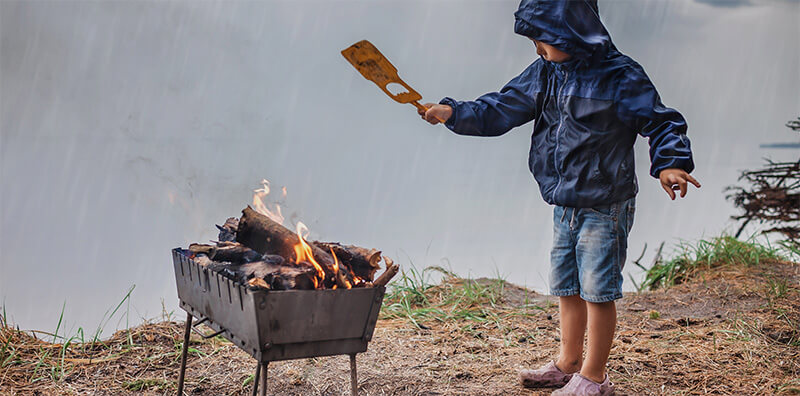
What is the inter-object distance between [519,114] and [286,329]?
1.39 meters

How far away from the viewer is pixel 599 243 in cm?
244

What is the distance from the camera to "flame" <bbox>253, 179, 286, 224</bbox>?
2.50m

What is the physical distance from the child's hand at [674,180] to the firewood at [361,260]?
3.39 feet

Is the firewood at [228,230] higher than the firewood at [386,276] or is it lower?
higher

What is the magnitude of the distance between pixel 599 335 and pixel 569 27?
1190 mm

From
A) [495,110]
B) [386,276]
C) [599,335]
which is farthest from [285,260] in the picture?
[599,335]

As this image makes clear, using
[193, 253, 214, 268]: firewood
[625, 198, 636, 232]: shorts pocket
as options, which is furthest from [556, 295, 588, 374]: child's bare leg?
[193, 253, 214, 268]: firewood

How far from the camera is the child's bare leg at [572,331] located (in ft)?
8.70

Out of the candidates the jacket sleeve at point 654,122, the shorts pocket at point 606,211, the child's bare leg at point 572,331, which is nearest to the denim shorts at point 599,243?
the shorts pocket at point 606,211

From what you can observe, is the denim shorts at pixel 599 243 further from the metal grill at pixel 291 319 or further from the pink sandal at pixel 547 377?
the metal grill at pixel 291 319

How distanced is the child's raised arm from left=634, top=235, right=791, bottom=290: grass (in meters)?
2.79

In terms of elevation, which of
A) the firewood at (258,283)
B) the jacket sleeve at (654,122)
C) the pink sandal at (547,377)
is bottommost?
the pink sandal at (547,377)

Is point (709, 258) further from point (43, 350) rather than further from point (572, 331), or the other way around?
point (43, 350)

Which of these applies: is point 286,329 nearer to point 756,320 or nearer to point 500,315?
point 500,315
